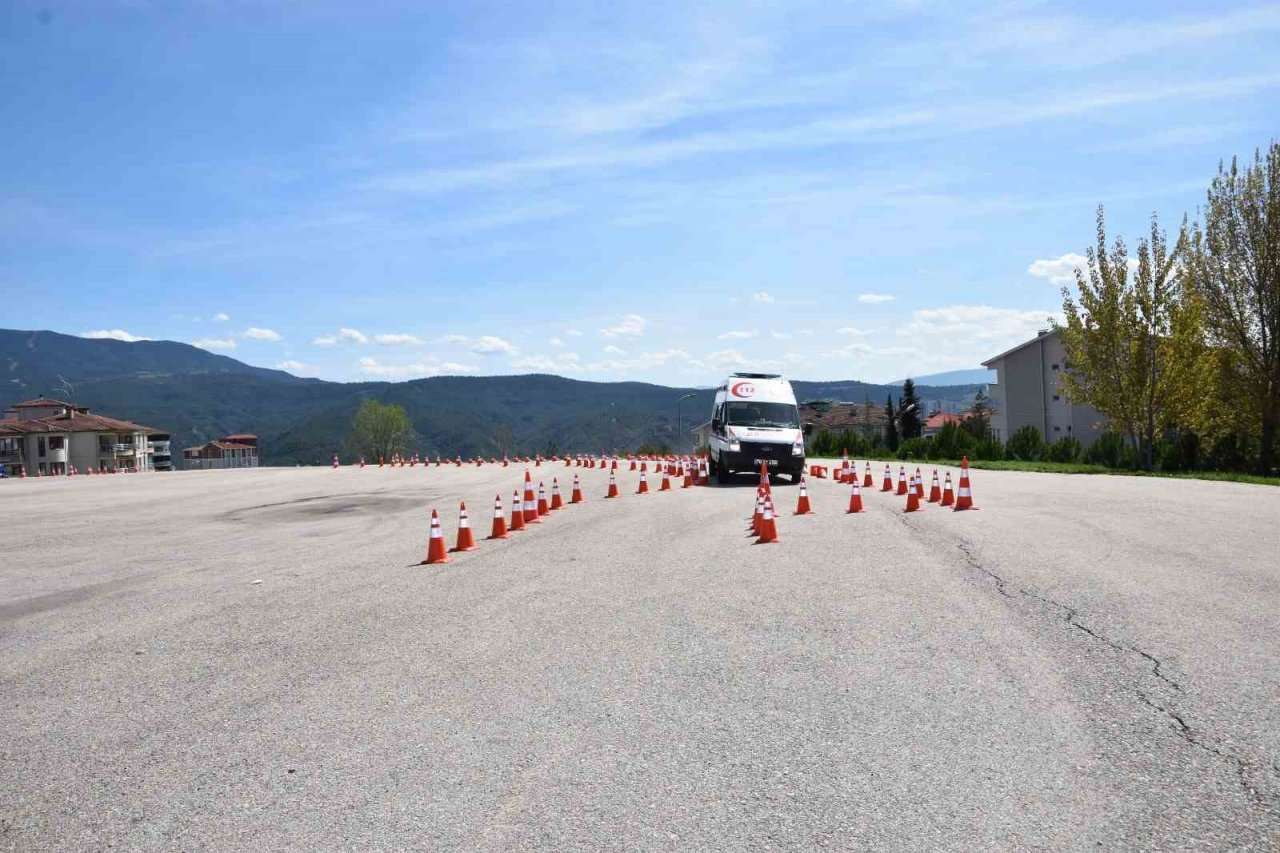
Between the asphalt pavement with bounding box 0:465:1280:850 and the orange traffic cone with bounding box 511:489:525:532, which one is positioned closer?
the asphalt pavement with bounding box 0:465:1280:850

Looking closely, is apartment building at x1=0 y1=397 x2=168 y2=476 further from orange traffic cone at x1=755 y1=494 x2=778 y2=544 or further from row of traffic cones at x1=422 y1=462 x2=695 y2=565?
orange traffic cone at x1=755 y1=494 x2=778 y2=544

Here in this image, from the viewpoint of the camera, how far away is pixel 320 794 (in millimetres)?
4531

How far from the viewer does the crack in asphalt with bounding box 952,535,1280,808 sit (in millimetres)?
4395

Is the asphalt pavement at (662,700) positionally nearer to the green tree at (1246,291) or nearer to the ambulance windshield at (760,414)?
the ambulance windshield at (760,414)

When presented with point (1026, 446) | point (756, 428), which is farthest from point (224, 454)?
point (756, 428)

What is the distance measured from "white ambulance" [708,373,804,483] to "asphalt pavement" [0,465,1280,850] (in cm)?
1239

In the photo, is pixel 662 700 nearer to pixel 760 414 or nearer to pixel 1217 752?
pixel 1217 752

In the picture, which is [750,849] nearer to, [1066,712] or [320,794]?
[320,794]

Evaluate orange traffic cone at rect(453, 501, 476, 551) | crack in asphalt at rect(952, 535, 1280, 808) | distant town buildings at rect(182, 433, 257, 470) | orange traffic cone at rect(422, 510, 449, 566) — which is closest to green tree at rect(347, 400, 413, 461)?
distant town buildings at rect(182, 433, 257, 470)

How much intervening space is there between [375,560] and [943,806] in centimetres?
990

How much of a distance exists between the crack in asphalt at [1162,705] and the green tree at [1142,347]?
30038 mm

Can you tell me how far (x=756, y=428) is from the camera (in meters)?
25.8

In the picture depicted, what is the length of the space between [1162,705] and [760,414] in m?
21.0

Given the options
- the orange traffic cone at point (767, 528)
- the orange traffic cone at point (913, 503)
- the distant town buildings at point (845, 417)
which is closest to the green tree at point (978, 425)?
the distant town buildings at point (845, 417)
